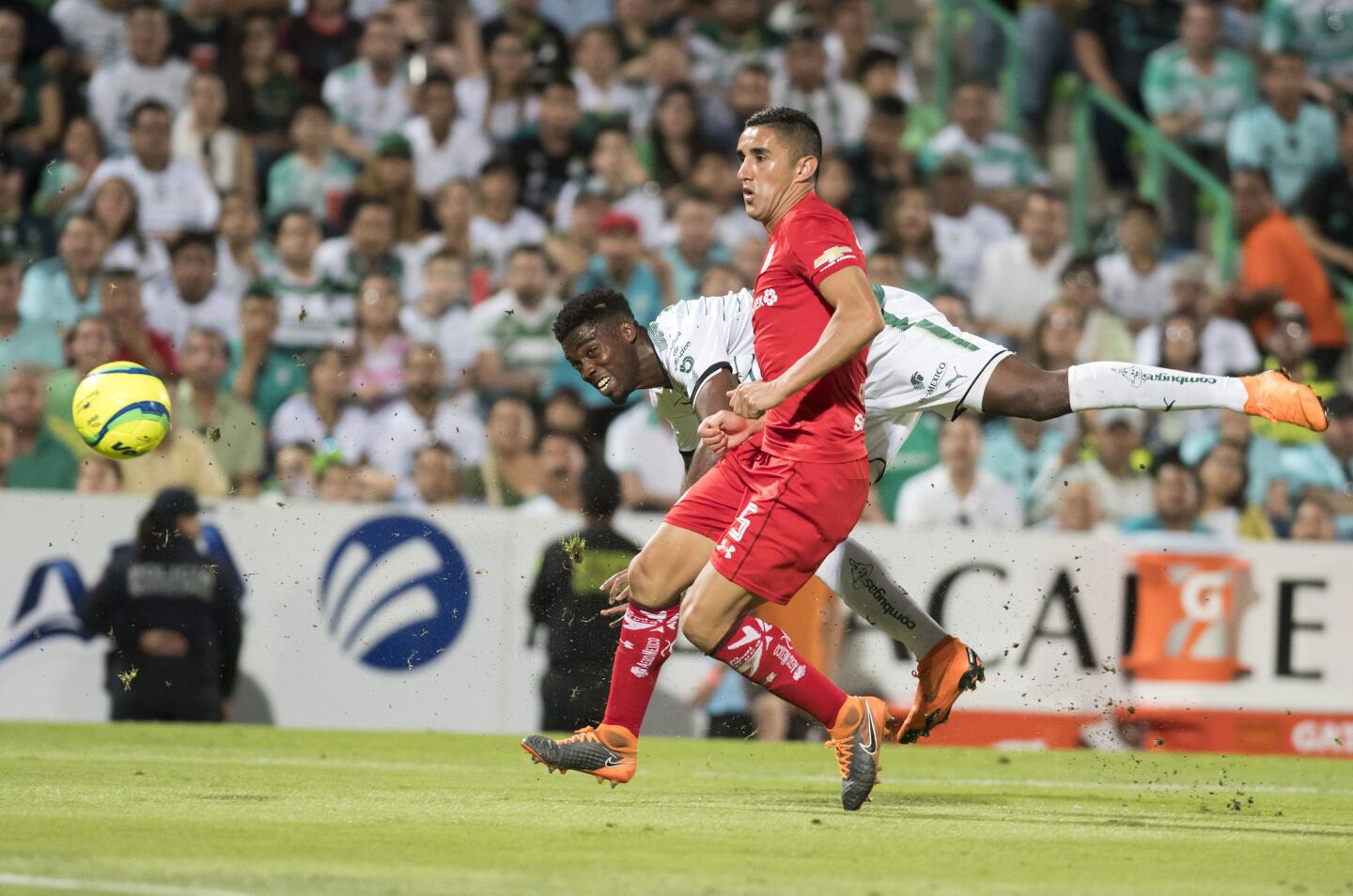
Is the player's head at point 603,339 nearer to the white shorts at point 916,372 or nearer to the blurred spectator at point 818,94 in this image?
the white shorts at point 916,372

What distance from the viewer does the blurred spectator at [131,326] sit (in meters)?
12.4

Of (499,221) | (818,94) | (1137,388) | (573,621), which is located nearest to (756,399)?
(1137,388)

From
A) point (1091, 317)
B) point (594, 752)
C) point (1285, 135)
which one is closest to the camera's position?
point (594, 752)

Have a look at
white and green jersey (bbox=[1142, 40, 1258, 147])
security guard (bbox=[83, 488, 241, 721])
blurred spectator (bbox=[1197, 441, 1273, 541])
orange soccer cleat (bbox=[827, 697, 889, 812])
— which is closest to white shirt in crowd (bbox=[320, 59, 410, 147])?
security guard (bbox=[83, 488, 241, 721])

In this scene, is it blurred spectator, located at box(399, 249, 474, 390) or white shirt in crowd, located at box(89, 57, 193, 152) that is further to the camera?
white shirt in crowd, located at box(89, 57, 193, 152)

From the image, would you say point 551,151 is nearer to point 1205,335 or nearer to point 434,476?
point 434,476

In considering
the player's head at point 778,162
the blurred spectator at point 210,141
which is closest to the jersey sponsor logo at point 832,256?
the player's head at point 778,162

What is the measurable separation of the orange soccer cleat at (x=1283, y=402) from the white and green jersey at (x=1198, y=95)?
365 inches

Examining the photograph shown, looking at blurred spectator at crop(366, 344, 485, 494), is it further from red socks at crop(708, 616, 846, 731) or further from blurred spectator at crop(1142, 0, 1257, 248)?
blurred spectator at crop(1142, 0, 1257, 248)

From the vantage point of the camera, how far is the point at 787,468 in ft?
23.6

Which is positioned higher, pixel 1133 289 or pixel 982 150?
pixel 982 150

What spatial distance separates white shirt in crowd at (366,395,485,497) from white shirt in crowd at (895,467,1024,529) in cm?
263

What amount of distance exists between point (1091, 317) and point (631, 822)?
8202mm

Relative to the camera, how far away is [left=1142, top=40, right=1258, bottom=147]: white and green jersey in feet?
53.8
